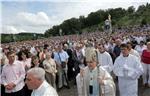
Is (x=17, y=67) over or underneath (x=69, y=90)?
over

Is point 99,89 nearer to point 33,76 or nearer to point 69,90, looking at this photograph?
point 33,76

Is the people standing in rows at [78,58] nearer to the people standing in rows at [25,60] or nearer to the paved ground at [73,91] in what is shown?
the paved ground at [73,91]

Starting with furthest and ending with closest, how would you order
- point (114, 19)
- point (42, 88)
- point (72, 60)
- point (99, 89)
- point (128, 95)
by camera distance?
point (114, 19) < point (72, 60) < point (128, 95) < point (99, 89) < point (42, 88)

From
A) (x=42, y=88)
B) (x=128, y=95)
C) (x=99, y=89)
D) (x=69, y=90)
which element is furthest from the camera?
(x=69, y=90)

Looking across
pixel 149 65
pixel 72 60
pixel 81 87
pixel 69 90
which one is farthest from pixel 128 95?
pixel 72 60

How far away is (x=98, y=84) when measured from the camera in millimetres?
8500

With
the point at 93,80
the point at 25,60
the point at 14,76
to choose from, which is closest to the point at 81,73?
the point at 93,80

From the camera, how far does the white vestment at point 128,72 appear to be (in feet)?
36.0

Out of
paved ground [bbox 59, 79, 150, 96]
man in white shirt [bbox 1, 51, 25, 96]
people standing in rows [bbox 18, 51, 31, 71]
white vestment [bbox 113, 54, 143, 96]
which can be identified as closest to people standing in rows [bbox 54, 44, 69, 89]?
paved ground [bbox 59, 79, 150, 96]

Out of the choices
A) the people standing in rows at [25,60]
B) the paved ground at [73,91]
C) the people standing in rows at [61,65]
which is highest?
the people standing in rows at [25,60]

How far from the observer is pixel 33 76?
6016 mm

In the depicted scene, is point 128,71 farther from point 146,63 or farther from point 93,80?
point 146,63

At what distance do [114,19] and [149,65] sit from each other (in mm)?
117680

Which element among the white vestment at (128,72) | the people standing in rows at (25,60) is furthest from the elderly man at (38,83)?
the people standing in rows at (25,60)
